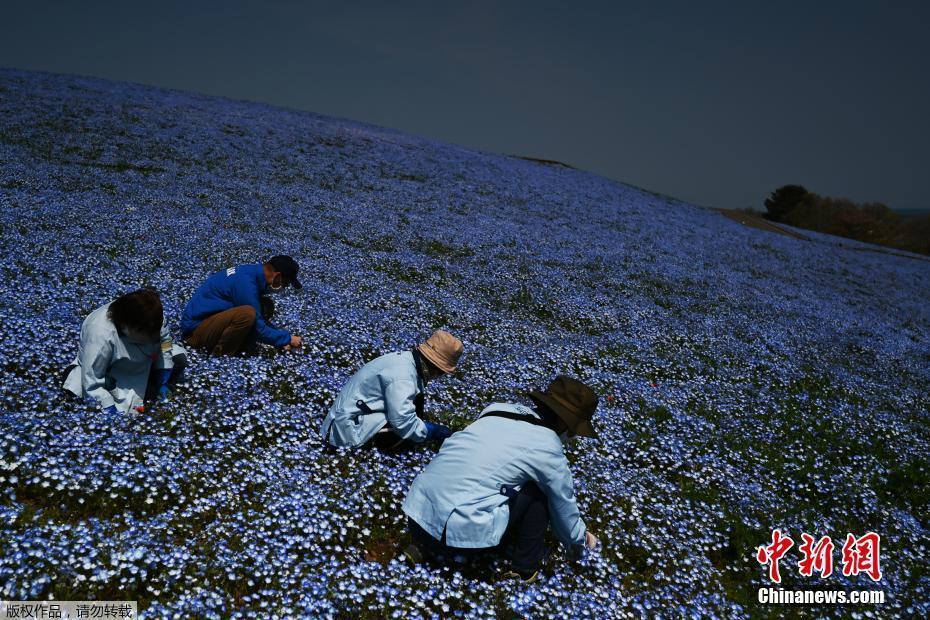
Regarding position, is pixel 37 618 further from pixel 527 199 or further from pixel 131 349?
pixel 527 199

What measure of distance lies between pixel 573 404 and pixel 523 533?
129 cm

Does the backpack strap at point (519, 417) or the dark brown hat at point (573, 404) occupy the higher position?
the dark brown hat at point (573, 404)

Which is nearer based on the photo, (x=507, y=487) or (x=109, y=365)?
(x=507, y=487)

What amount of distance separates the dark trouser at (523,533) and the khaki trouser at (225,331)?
155 inches

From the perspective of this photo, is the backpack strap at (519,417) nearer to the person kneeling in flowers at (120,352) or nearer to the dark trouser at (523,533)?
the dark trouser at (523,533)

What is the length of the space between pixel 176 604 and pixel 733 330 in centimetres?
1305

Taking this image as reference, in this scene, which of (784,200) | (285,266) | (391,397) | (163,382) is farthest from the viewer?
(784,200)

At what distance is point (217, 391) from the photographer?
21.4ft

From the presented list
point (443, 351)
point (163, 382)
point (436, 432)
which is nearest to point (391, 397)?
point (443, 351)

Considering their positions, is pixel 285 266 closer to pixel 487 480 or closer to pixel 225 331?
pixel 225 331

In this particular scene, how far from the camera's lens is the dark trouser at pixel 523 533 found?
4.65 meters

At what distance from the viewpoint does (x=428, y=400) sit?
25.4 ft

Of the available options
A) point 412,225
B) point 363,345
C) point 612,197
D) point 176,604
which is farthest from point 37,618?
point 612,197

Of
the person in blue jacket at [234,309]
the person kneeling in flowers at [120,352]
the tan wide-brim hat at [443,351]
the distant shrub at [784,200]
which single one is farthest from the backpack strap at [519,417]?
the distant shrub at [784,200]
